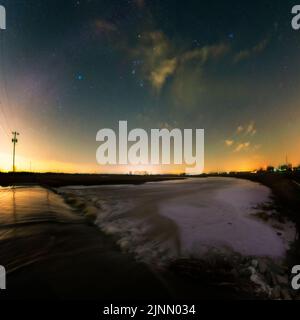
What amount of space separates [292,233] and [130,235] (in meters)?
5.50

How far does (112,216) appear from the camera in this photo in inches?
375

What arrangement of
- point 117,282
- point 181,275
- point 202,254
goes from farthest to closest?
1. point 202,254
2. point 181,275
3. point 117,282

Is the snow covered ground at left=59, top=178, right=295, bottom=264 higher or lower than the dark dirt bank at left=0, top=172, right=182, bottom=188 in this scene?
higher

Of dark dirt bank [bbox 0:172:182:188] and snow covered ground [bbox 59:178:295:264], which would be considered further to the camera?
dark dirt bank [bbox 0:172:182:188]

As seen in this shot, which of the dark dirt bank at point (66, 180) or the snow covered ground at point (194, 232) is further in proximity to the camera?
the dark dirt bank at point (66, 180)

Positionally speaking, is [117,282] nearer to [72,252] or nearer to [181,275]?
[181,275]

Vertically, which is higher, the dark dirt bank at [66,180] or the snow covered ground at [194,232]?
the snow covered ground at [194,232]

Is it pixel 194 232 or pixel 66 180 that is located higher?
pixel 194 232

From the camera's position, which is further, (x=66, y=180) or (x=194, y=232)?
(x=66, y=180)

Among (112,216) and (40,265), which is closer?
(40,265)
